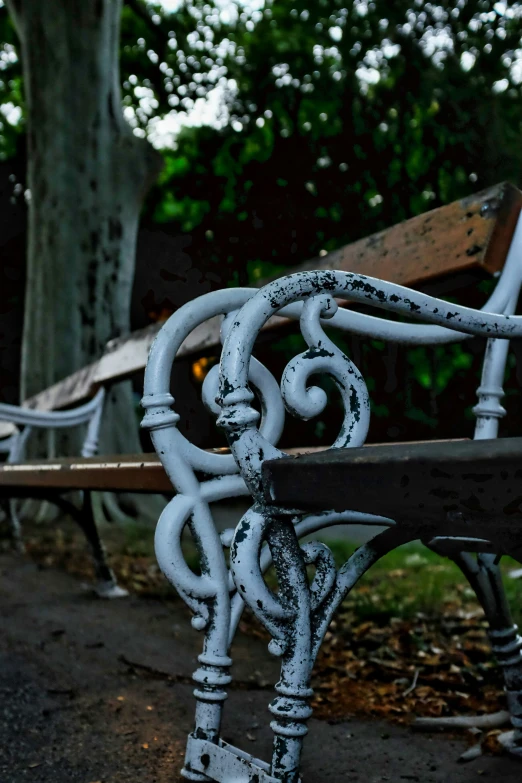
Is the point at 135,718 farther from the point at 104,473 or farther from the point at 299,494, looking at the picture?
the point at 299,494

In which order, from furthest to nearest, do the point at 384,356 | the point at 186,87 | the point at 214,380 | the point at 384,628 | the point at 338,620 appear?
the point at 186,87 → the point at 384,356 → the point at 338,620 → the point at 384,628 → the point at 214,380

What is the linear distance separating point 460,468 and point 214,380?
27.2 inches

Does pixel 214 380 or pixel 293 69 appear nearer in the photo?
pixel 214 380

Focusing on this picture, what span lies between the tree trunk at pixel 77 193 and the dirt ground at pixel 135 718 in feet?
11.9

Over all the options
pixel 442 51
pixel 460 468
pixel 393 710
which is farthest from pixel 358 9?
pixel 460 468

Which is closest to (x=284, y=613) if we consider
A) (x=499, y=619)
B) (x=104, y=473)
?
(x=499, y=619)

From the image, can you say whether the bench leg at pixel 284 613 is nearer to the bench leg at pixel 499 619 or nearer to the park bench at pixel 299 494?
the park bench at pixel 299 494

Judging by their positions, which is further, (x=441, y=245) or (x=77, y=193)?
(x=77, y=193)

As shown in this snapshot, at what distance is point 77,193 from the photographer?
6.62m

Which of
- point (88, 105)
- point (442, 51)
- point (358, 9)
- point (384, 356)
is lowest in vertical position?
point (384, 356)

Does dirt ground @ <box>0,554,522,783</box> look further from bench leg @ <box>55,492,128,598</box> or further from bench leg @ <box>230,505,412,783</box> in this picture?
bench leg @ <box>230,505,412,783</box>

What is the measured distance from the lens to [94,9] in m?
→ 6.73

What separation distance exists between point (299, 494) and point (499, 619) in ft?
2.54

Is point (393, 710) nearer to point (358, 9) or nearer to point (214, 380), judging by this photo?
point (214, 380)
